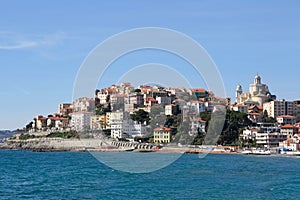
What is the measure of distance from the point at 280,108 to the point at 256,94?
8637mm

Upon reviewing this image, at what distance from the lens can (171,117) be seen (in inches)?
2072

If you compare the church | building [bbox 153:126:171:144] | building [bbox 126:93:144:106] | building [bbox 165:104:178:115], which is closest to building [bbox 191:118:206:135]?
building [bbox 153:126:171:144]

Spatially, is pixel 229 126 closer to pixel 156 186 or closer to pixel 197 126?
pixel 197 126

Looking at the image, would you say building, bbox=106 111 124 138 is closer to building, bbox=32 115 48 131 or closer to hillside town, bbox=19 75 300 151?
hillside town, bbox=19 75 300 151

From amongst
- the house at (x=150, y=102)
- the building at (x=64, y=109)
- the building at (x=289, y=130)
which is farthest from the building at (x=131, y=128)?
the building at (x=64, y=109)

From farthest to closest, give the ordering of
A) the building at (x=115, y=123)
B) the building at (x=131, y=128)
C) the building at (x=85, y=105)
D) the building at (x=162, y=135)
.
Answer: the building at (x=85, y=105) → the building at (x=115, y=123) → the building at (x=131, y=128) → the building at (x=162, y=135)

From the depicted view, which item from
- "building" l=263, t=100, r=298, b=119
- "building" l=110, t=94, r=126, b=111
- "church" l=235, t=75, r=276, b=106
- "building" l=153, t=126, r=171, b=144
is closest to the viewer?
"building" l=153, t=126, r=171, b=144

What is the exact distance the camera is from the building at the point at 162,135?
49.2m

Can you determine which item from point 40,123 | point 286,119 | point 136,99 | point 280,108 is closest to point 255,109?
point 280,108

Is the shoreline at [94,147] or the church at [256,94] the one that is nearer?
the shoreline at [94,147]

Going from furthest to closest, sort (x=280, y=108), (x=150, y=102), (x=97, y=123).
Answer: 1. (x=280, y=108)
2. (x=150, y=102)
3. (x=97, y=123)

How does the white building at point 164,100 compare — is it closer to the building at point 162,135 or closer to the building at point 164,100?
the building at point 164,100

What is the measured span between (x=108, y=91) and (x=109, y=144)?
11.8 metres

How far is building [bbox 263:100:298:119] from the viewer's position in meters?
64.4
